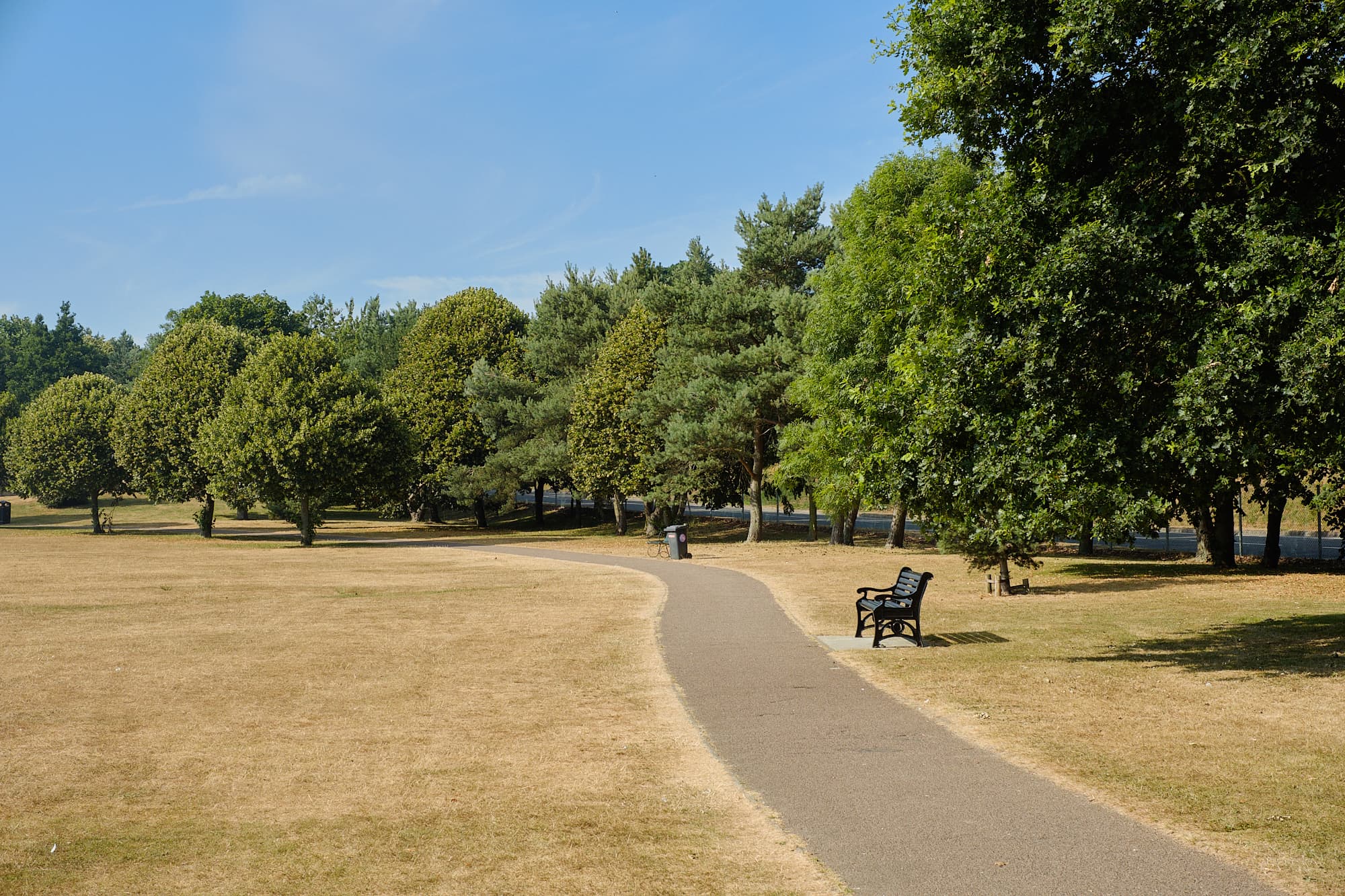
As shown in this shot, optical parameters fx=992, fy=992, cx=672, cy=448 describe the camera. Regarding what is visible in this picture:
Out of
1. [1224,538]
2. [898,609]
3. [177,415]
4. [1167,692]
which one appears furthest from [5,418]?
[1167,692]

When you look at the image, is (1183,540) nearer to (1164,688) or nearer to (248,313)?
(1164,688)

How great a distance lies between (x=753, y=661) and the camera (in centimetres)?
1295

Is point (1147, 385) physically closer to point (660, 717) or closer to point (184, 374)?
point (660, 717)

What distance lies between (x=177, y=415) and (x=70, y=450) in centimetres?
1133

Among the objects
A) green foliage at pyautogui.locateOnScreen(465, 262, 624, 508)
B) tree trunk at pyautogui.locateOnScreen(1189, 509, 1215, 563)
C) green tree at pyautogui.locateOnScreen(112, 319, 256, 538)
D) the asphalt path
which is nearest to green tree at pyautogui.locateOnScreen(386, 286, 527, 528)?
green foliage at pyautogui.locateOnScreen(465, 262, 624, 508)

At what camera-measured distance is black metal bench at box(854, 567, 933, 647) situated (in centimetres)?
1420

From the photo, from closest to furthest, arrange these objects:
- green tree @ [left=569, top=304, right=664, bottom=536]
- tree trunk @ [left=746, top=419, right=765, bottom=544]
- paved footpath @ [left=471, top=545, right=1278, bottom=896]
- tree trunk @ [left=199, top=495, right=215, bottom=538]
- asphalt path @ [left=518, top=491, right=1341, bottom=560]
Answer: paved footpath @ [left=471, top=545, right=1278, bottom=896] < asphalt path @ [left=518, top=491, right=1341, bottom=560] < tree trunk @ [left=746, top=419, right=765, bottom=544] < green tree @ [left=569, top=304, right=664, bottom=536] < tree trunk @ [left=199, top=495, right=215, bottom=538]

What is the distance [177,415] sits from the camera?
56.6 m

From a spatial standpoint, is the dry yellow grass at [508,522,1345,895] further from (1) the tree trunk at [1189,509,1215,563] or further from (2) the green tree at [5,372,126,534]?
(2) the green tree at [5,372,126,534]

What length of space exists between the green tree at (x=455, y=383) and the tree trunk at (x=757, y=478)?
18.2 meters

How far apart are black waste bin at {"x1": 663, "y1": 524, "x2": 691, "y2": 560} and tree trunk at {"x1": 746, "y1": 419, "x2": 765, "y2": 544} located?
920cm

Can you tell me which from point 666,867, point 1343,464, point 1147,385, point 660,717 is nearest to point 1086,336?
point 1147,385

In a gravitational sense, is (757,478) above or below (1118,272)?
below

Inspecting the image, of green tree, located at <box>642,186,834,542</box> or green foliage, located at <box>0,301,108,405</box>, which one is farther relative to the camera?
green foliage, located at <box>0,301,108,405</box>
